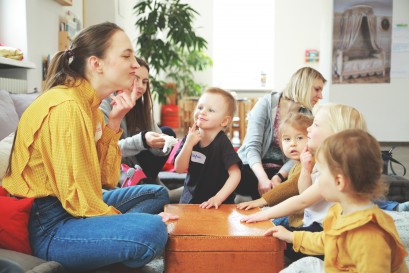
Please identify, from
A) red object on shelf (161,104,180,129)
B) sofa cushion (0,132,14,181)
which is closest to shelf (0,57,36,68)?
sofa cushion (0,132,14,181)

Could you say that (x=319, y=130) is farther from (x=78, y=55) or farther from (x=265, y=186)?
(x=78, y=55)

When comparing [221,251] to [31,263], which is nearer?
[31,263]

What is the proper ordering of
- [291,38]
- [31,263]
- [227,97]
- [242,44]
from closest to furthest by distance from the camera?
[31,263] < [227,97] < [291,38] < [242,44]

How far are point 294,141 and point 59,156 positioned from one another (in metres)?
1.06

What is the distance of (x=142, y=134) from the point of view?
224cm

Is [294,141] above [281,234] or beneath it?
above

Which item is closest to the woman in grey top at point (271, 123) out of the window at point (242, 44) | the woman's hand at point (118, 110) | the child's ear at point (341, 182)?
the woman's hand at point (118, 110)

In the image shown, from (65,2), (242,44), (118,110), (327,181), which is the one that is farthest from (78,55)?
(242,44)

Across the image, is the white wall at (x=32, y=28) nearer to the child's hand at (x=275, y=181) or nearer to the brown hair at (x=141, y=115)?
the brown hair at (x=141, y=115)

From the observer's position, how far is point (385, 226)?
1.17m

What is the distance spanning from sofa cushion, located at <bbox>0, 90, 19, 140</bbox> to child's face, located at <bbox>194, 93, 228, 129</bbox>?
38.0 inches

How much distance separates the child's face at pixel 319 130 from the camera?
166 cm

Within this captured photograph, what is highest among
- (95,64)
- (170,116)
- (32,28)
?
(32,28)

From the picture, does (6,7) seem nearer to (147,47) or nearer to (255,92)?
(147,47)
